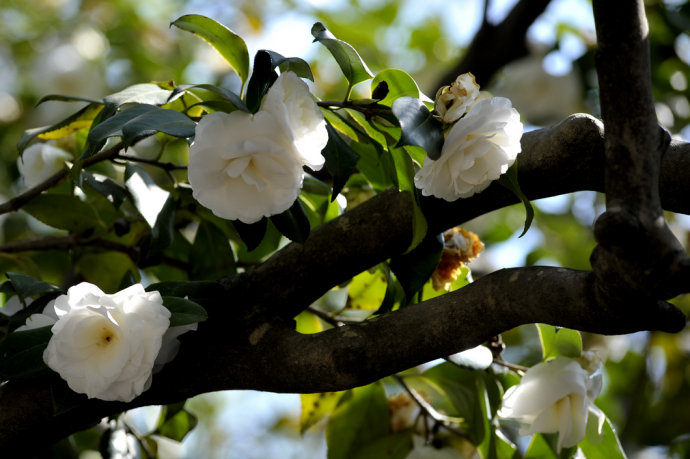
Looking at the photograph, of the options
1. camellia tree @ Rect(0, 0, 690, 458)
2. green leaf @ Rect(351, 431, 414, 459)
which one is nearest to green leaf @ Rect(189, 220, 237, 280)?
camellia tree @ Rect(0, 0, 690, 458)

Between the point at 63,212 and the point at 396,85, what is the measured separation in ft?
1.48

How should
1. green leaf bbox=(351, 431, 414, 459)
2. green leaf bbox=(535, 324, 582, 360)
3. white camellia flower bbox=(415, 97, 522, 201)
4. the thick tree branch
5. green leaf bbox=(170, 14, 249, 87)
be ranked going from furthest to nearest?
the thick tree branch, green leaf bbox=(351, 431, 414, 459), green leaf bbox=(535, 324, 582, 360), green leaf bbox=(170, 14, 249, 87), white camellia flower bbox=(415, 97, 522, 201)

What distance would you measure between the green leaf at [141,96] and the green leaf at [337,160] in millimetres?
149

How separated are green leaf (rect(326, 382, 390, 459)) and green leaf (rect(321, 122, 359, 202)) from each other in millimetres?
375

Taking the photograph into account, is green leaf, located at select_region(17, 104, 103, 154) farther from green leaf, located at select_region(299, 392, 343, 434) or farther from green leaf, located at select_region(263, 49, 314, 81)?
green leaf, located at select_region(299, 392, 343, 434)

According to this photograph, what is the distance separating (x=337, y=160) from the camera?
0.64 metres

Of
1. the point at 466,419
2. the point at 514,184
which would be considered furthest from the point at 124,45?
the point at 514,184

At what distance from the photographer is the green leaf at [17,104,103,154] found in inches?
29.9

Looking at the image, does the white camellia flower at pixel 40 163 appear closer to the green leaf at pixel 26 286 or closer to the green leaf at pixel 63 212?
the green leaf at pixel 63 212

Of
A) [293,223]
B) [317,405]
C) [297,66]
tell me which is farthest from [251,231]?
[317,405]

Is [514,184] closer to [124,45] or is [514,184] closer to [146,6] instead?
[124,45]

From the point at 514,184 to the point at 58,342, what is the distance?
1.26 feet

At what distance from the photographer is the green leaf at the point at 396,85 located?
2.16 ft

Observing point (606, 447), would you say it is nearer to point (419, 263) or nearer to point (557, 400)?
point (557, 400)
